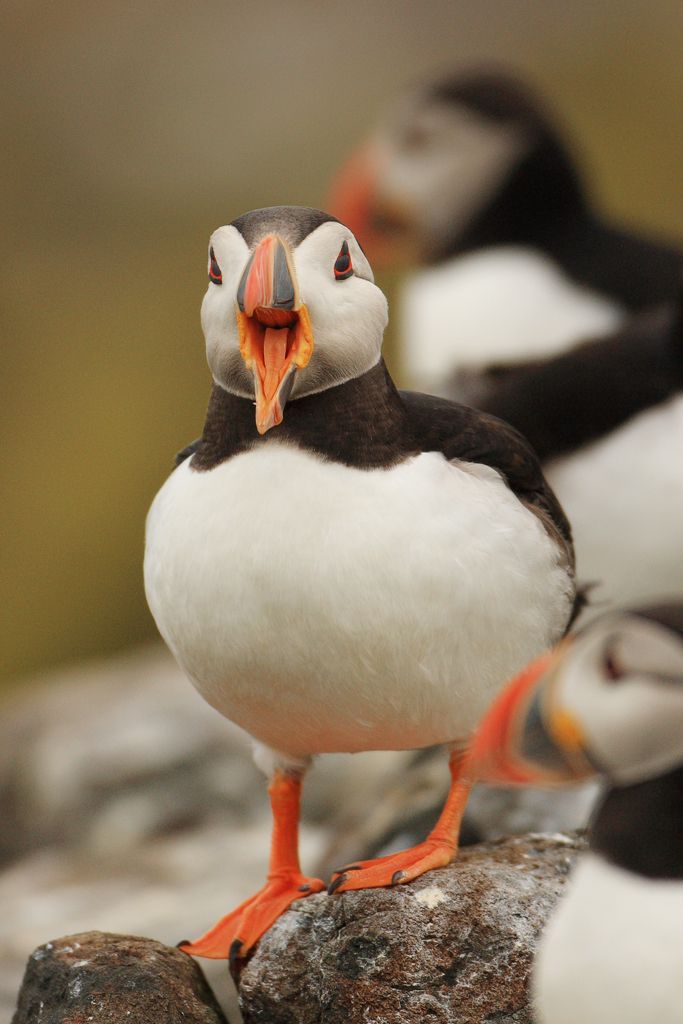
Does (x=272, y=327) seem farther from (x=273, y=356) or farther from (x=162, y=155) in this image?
(x=162, y=155)

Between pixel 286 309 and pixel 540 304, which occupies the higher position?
pixel 286 309

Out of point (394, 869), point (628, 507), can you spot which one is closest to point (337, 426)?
point (394, 869)

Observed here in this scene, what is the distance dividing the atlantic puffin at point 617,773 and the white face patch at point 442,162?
18.7 feet

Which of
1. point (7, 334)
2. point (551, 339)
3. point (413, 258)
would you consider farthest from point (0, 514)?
point (551, 339)

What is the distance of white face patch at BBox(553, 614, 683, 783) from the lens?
2908mm

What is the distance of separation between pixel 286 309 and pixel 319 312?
0.13 metres

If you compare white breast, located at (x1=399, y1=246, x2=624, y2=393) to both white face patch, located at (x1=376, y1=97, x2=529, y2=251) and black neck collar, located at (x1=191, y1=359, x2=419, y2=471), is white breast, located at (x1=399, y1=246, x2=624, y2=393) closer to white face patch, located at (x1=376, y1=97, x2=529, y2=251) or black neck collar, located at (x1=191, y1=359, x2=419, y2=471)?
white face patch, located at (x1=376, y1=97, x2=529, y2=251)

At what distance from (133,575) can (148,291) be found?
472 centimetres

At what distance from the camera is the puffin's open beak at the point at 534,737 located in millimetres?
2975

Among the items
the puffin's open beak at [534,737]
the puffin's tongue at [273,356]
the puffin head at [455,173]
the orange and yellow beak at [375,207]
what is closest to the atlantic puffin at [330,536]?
the puffin's tongue at [273,356]

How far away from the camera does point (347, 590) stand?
Answer: 344cm

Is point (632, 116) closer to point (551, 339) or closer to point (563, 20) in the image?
point (563, 20)

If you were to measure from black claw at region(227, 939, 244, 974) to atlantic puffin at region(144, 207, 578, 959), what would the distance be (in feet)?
0.90

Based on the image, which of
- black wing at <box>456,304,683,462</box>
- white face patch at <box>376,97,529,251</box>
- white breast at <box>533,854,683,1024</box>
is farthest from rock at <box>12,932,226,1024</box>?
white face patch at <box>376,97,529,251</box>
